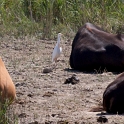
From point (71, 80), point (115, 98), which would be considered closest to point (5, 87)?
point (115, 98)

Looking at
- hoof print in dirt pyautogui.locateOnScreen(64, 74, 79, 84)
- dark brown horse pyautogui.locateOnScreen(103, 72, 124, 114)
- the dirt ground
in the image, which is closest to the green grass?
the dirt ground

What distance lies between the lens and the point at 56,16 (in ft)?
48.3

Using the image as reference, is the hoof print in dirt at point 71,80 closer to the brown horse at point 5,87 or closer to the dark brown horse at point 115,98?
the brown horse at point 5,87

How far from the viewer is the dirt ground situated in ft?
21.4

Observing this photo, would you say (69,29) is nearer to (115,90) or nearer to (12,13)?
(12,13)

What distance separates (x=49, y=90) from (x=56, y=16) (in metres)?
6.65

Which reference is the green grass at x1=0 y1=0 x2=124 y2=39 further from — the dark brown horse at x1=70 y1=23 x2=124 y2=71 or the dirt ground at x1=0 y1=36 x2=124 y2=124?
the dark brown horse at x1=70 y1=23 x2=124 y2=71

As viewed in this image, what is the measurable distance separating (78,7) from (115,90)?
7803 millimetres

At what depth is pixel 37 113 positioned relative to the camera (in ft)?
22.4

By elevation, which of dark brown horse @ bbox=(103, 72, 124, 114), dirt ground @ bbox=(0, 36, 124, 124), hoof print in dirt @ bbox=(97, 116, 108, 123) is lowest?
dirt ground @ bbox=(0, 36, 124, 124)

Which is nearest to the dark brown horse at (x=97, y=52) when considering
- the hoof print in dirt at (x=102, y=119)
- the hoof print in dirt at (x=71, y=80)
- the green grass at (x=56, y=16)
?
the hoof print in dirt at (x=71, y=80)

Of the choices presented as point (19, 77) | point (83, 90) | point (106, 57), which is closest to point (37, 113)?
point (83, 90)

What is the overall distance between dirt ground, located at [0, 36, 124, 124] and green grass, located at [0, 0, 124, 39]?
5.16 ft

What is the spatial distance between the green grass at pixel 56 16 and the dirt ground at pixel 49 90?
1573mm
